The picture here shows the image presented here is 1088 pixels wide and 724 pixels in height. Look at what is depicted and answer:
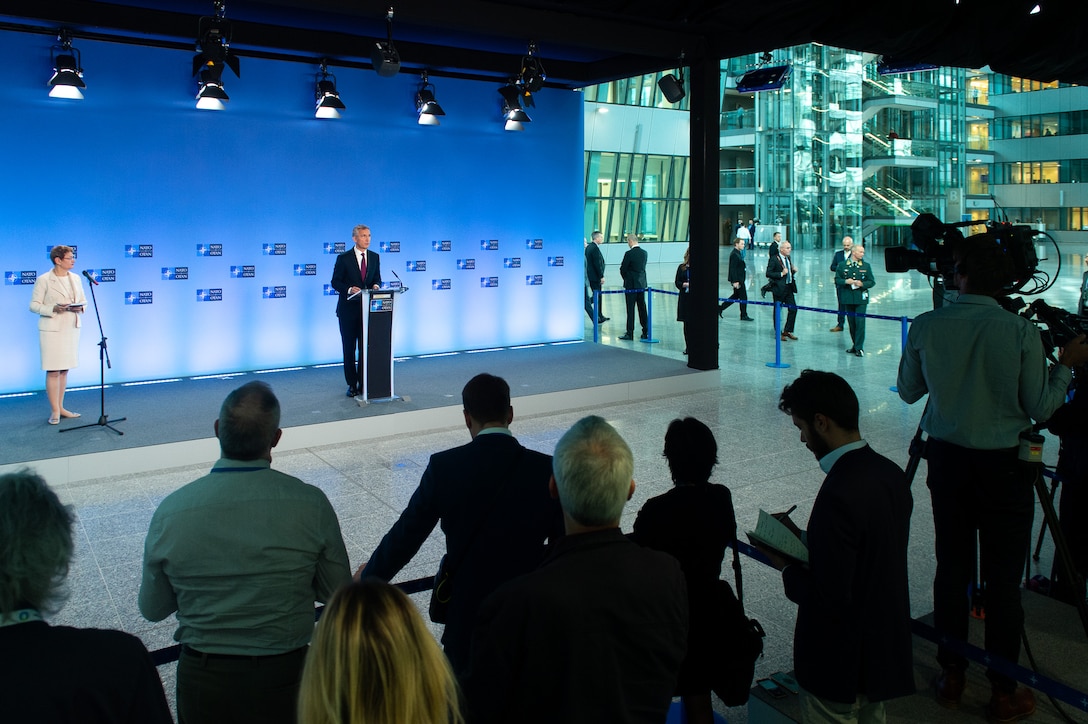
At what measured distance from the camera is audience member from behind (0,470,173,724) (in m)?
1.51

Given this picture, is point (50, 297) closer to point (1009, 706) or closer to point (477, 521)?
point (477, 521)

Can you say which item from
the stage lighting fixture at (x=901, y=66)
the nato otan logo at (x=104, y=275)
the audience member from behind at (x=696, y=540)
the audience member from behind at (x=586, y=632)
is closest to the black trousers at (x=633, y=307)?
the stage lighting fixture at (x=901, y=66)

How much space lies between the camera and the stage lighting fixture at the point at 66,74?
8875 millimetres

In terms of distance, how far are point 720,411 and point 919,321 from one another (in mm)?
5700

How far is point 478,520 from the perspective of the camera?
2.63 meters

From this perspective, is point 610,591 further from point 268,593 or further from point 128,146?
point 128,146

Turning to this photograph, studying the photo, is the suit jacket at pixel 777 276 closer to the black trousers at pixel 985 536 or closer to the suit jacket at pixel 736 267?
the suit jacket at pixel 736 267

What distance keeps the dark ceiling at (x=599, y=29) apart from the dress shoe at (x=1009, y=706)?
194 inches

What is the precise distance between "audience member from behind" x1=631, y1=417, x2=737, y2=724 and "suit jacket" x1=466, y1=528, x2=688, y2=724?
0.69m

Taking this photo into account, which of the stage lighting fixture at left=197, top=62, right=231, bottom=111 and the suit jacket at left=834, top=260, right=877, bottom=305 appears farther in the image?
the suit jacket at left=834, top=260, right=877, bottom=305

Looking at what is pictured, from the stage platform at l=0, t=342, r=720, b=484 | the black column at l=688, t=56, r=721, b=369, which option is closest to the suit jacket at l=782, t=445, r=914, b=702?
the stage platform at l=0, t=342, r=720, b=484

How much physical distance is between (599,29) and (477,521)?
316 inches

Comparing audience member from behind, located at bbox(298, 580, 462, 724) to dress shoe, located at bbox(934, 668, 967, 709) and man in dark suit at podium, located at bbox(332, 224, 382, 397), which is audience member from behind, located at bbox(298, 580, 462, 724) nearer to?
dress shoe, located at bbox(934, 668, 967, 709)

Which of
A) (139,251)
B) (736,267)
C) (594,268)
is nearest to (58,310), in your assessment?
(139,251)
